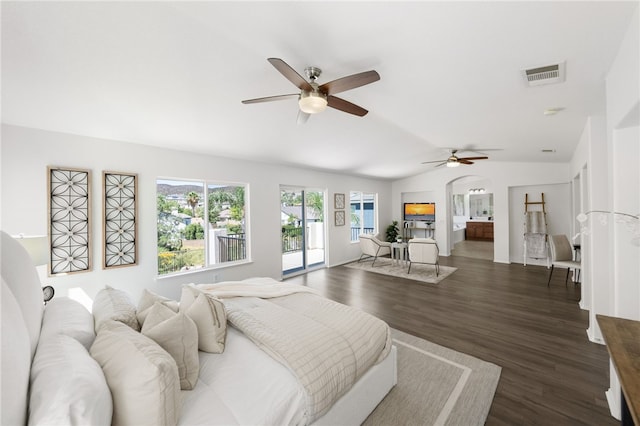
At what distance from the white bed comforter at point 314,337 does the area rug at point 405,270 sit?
3.69 m

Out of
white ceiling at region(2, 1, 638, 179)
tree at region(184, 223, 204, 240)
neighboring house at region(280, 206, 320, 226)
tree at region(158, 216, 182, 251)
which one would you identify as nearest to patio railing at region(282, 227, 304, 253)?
neighboring house at region(280, 206, 320, 226)

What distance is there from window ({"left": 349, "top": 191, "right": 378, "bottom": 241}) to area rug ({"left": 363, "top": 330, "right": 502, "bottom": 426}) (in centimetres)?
517

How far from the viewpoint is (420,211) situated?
343 inches

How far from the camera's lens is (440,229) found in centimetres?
794

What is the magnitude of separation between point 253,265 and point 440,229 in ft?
19.5

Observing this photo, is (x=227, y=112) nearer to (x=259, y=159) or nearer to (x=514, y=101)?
(x=259, y=159)

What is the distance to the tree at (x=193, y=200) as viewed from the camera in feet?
Answer: 13.8

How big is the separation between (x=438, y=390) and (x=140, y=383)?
7.25ft

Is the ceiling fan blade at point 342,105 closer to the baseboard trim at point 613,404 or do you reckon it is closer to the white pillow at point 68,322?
the white pillow at point 68,322

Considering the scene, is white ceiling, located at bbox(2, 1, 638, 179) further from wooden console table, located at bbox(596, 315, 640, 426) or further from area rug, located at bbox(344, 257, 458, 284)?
area rug, located at bbox(344, 257, 458, 284)

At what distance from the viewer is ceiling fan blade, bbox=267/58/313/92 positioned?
1.62 metres

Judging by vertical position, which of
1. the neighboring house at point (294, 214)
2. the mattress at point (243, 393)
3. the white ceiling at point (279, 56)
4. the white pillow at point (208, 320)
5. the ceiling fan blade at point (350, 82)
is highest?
the white ceiling at point (279, 56)

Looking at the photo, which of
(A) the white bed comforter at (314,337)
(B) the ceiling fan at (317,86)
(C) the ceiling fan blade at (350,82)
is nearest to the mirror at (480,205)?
(B) the ceiling fan at (317,86)

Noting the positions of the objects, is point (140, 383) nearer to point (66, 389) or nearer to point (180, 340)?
point (66, 389)
